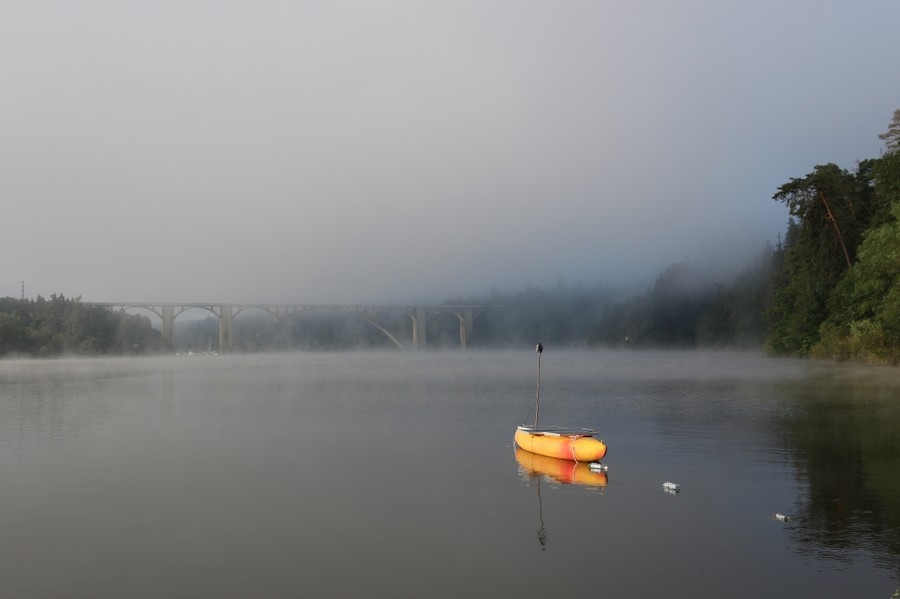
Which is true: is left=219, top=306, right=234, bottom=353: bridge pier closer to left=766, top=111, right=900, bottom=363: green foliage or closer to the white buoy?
left=766, top=111, right=900, bottom=363: green foliage

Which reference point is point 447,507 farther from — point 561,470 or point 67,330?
point 67,330

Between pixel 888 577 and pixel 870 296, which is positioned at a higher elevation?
pixel 870 296

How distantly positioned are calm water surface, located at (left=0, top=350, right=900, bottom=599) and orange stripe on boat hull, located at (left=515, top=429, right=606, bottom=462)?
20.3 inches

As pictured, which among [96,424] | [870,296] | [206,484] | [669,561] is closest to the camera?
[669,561]

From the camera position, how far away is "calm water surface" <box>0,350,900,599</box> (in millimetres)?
13422

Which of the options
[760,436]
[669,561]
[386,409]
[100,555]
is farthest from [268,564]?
[386,409]

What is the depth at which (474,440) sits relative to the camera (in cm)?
3067

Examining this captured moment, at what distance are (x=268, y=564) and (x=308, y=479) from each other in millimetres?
8256

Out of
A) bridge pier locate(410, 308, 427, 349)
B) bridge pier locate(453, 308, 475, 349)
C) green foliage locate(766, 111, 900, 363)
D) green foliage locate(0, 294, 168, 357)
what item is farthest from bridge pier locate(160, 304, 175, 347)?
green foliage locate(766, 111, 900, 363)

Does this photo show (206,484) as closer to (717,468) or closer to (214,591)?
(214,591)

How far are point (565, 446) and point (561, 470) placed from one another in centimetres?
99

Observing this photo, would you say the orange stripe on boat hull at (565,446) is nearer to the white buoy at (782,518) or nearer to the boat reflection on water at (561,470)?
the boat reflection on water at (561,470)

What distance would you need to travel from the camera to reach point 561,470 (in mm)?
23656

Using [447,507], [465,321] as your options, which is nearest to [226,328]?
[465,321]
